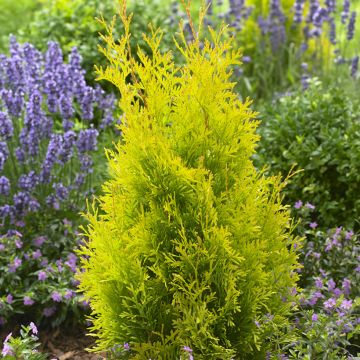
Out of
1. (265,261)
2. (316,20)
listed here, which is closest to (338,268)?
(265,261)

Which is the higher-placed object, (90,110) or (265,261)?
(90,110)

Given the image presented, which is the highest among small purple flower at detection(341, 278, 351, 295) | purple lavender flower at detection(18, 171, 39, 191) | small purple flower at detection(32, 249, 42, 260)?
purple lavender flower at detection(18, 171, 39, 191)

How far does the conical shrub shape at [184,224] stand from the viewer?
2.80m

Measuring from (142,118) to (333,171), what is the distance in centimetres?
250

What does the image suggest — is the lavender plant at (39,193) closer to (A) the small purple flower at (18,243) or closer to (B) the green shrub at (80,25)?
(A) the small purple flower at (18,243)

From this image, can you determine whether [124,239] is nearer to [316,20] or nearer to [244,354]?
[244,354]

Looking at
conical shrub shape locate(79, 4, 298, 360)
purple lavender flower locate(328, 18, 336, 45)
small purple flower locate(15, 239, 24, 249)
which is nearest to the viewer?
conical shrub shape locate(79, 4, 298, 360)

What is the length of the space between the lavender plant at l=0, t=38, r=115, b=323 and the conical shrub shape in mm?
1103

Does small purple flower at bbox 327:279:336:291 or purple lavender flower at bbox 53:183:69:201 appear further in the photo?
purple lavender flower at bbox 53:183:69:201

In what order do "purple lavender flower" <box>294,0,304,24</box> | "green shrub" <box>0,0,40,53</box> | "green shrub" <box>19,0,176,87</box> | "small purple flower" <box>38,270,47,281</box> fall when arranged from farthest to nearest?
"green shrub" <box>0,0,40,53</box>
"purple lavender flower" <box>294,0,304,24</box>
"green shrub" <box>19,0,176,87</box>
"small purple flower" <box>38,270,47,281</box>

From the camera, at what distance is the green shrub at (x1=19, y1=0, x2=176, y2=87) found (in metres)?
7.34

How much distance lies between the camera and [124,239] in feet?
9.41

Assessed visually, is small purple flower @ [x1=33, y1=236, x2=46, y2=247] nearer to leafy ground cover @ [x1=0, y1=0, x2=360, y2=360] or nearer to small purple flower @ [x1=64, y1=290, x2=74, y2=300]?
leafy ground cover @ [x1=0, y1=0, x2=360, y2=360]

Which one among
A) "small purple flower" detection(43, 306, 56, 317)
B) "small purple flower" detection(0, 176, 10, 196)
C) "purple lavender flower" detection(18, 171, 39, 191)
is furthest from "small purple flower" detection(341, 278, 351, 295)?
"small purple flower" detection(0, 176, 10, 196)
